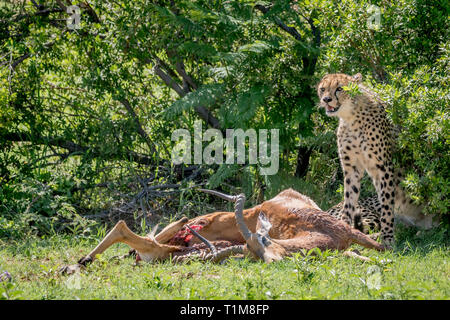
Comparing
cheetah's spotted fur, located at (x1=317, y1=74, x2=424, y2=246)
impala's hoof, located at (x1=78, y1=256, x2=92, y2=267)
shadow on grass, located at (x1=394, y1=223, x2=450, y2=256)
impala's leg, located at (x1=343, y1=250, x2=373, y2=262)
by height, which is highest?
cheetah's spotted fur, located at (x1=317, y1=74, x2=424, y2=246)

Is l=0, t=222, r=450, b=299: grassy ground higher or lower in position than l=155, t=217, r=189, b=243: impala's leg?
lower

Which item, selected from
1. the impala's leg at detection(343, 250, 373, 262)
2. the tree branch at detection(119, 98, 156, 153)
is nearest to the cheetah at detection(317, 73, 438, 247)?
the impala's leg at detection(343, 250, 373, 262)

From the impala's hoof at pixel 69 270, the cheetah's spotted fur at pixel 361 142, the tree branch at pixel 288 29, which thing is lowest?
the impala's hoof at pixel 69 270

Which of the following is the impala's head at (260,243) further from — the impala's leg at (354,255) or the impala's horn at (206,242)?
the impala's leg at (354,255)

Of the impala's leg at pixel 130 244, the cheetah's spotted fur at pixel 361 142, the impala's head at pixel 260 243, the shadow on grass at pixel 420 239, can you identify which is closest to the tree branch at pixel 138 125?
the cheetah's spotted fur at pixel 361 142

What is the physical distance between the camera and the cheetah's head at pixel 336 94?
6590 mm

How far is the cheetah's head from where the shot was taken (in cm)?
659

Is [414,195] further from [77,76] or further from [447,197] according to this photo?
[77,76]

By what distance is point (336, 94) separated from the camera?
261 inches

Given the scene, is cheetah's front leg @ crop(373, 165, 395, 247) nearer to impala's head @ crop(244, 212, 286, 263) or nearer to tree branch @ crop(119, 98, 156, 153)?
impala's head @ crop(244, 212, 286, 263)

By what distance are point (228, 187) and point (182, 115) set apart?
1.15 meters

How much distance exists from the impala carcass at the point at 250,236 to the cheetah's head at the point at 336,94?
126 centimetres

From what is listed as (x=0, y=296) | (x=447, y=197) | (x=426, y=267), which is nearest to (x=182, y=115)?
(x=447, y=197)
